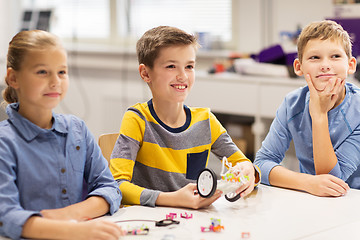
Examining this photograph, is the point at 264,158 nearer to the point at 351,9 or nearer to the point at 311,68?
the point at 311,68

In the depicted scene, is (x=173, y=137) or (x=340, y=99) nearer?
(x=173, y=137)

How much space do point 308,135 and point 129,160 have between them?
596 mm

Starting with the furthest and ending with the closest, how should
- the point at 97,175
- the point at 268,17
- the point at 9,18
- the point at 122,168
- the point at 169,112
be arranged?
the point at 9,18 < the point at 268,17 < the point at 169,112 < the point at 122,168 < the point at 97,175

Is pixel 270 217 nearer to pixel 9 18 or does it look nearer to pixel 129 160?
pixel 129 160

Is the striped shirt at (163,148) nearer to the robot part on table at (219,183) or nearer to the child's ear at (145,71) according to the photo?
the child's ear at (145,71)

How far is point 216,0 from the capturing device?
4.35m

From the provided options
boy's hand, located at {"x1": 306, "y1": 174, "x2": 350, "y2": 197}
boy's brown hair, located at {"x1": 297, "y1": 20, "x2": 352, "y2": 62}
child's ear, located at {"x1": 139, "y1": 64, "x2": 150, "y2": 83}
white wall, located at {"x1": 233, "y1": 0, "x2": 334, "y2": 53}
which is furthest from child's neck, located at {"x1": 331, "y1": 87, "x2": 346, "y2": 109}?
white wall, located at {"x1": 233, "y1": 0, "x2": 334, "y2": 53}

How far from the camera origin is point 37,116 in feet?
3.94

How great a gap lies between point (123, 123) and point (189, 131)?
0.20m

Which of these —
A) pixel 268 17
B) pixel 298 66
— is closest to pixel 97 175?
pixel 298 66

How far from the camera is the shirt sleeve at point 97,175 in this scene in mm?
1290

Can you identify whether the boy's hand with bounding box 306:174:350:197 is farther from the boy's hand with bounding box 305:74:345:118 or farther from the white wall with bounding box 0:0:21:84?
the white wall with bounding box 0:0:21:84

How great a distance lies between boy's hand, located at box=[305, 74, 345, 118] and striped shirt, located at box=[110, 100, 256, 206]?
271mm

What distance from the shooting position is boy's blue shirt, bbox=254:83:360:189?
1.58 m
